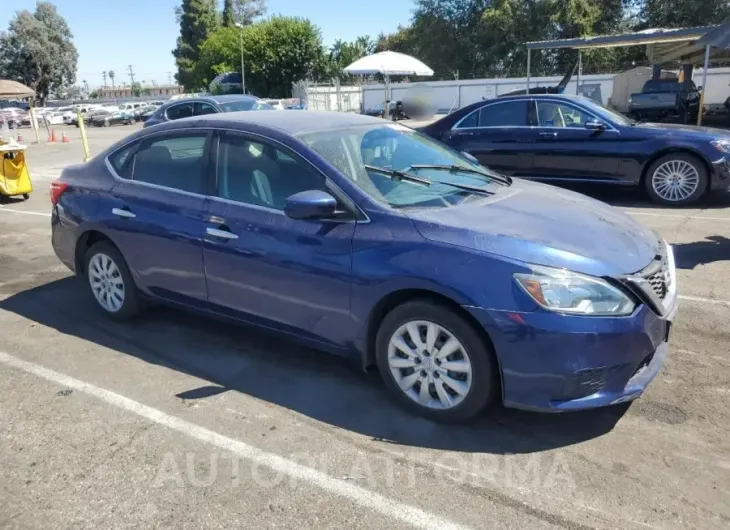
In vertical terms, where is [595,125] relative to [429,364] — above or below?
above

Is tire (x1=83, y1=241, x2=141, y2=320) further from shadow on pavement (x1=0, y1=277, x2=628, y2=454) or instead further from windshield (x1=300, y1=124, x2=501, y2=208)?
windshield (x1=300, y1=124, x2=501, y2=208)

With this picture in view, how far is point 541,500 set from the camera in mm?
2770

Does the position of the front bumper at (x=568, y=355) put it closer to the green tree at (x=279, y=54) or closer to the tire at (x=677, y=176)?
the tire at (x=677, y=176)

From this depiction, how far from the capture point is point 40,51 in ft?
214

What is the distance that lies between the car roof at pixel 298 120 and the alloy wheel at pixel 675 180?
5.61 metres

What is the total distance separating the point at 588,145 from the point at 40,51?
70.3 meters

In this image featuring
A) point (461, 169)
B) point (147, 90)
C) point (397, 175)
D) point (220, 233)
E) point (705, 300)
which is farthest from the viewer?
point (147, 90)

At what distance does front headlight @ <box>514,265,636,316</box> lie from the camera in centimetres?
300

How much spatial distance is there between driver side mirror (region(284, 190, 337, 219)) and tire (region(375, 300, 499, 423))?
0.68 m

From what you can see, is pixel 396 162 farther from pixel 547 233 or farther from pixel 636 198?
pixel 636 198

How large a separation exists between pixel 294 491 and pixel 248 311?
57.5 inches

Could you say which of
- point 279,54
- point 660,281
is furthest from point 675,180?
point 279,54

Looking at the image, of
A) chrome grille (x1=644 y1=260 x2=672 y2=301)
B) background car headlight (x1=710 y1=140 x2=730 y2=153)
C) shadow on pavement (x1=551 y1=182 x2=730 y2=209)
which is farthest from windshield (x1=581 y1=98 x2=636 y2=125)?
chrome grille (x1=644 y1=260 x2=672 y2=301)

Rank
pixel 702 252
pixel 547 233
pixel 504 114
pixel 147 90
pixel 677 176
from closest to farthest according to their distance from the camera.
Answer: pixel 547 233 → pixel 702 252 → pixel 677 176 → pixel 504 114 → pixel 147 90
